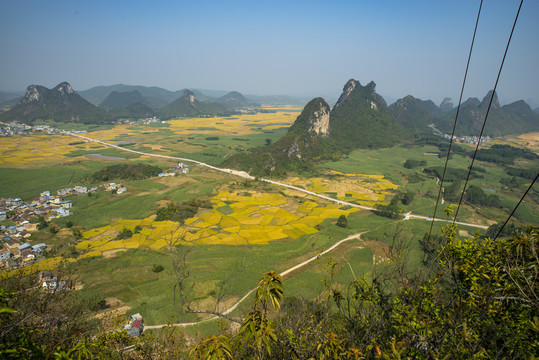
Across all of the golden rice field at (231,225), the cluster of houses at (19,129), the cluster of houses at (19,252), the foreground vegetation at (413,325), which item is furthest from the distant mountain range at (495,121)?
the cluster of houses at (19,129)

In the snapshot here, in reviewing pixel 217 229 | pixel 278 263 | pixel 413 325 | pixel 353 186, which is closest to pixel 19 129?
pixel 217 229

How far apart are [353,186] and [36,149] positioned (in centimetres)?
8323

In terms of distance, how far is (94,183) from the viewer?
1873 inches

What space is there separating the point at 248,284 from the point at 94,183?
3962 cm

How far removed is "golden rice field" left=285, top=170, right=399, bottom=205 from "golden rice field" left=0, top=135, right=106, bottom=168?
189ft

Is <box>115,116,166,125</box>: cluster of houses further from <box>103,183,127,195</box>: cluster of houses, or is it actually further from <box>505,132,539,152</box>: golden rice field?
<box>505,132,539,152</box>: golden rice field

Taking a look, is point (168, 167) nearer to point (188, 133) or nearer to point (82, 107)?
point (188, 133)

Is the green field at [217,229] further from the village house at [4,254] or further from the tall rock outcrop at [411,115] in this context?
the tall rock outcrop at [411,115]

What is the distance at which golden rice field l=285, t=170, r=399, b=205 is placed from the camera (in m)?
44.8

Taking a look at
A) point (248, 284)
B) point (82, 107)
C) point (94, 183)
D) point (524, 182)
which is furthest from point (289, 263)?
point (82, 107)

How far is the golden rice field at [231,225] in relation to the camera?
95.5 feet

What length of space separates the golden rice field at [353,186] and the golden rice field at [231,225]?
616 cm

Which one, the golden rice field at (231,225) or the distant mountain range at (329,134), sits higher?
the distant mountain range at (329,134)

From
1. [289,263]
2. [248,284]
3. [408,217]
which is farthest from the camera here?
[408,217]
